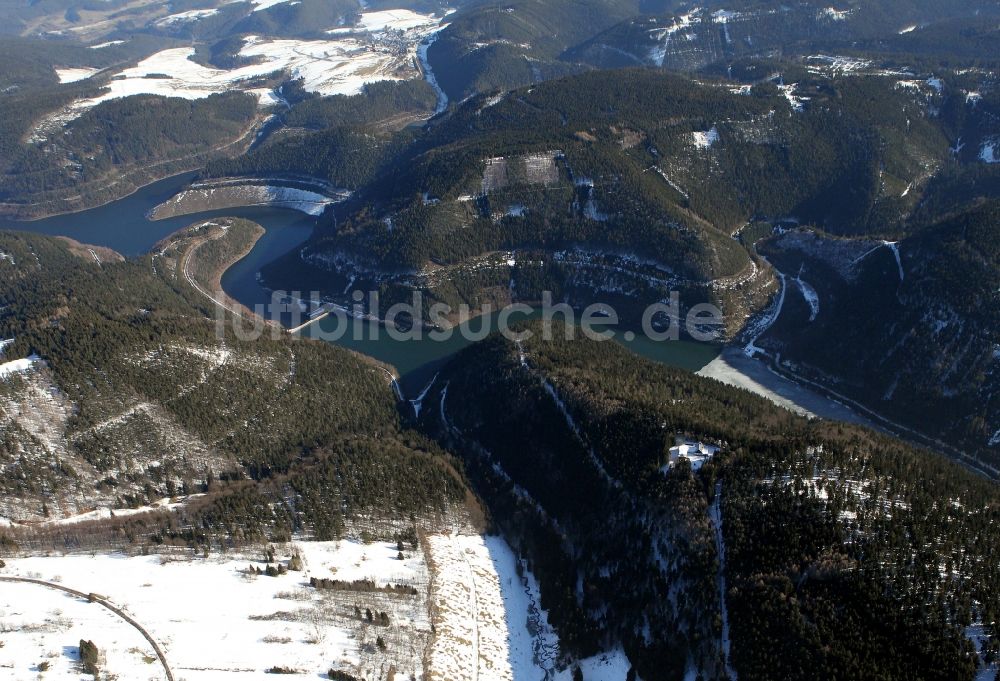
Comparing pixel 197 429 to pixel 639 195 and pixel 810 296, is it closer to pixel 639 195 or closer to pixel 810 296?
pixel 639 195

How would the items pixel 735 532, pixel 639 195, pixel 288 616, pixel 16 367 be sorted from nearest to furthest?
pixel 735 532
pixel 288 616
pixel 16 367
pixel 639 195

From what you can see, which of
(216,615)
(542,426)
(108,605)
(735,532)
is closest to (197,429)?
(108,605)

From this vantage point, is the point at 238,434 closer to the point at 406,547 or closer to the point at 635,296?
the point at 406,547

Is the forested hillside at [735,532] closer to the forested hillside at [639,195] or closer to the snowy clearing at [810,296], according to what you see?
the snowy clearing at [810,296]

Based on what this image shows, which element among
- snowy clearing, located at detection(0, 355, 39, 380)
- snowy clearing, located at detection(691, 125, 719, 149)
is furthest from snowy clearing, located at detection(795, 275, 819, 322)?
snowy clearing, located at detection(0, 355, 39, 380)

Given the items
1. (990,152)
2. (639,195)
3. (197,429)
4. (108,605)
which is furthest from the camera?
(990,152)

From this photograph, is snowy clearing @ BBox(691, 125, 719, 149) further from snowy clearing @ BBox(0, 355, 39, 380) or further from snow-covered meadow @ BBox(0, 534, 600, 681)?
snowy clearing @ BBox(0, 355, 39, 380)
